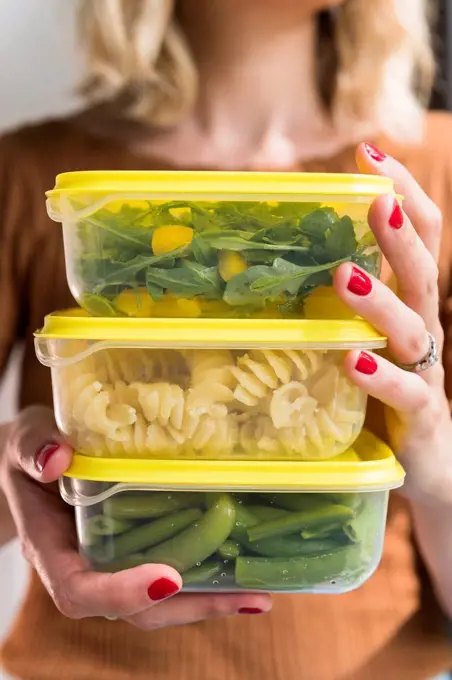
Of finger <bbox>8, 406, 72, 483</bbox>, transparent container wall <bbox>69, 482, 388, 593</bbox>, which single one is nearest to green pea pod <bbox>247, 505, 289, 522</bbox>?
transparent container wall <bbox>69, 482, 388, 593</bbox>

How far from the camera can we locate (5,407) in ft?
2.75

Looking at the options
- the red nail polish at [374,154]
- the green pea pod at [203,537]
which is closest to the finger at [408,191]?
the red nail polish at [374,154]

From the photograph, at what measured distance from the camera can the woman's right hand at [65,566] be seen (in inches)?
16.5

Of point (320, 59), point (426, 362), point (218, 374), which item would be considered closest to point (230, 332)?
point (218, 374)

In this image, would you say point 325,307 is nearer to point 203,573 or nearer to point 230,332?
point 230,332

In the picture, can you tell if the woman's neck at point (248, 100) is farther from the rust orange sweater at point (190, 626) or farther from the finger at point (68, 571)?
the finger at point (68, 571)

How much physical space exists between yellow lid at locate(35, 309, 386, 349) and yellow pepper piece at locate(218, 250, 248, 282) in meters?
0.03

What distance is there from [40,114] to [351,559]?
62cm

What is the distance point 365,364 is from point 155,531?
0.51 feet

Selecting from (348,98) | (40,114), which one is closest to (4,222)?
(40,114)

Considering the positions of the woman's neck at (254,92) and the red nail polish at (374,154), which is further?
the woman's neck at (254,92)

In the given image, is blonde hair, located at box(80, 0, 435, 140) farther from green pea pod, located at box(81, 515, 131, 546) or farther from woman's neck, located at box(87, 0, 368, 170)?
green pea pod, located at box(81, 515, 131, 546)

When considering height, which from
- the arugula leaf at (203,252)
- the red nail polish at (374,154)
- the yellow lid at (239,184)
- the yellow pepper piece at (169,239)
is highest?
the yellow lid at (239,184)

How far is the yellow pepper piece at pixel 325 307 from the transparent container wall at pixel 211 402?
2cm
